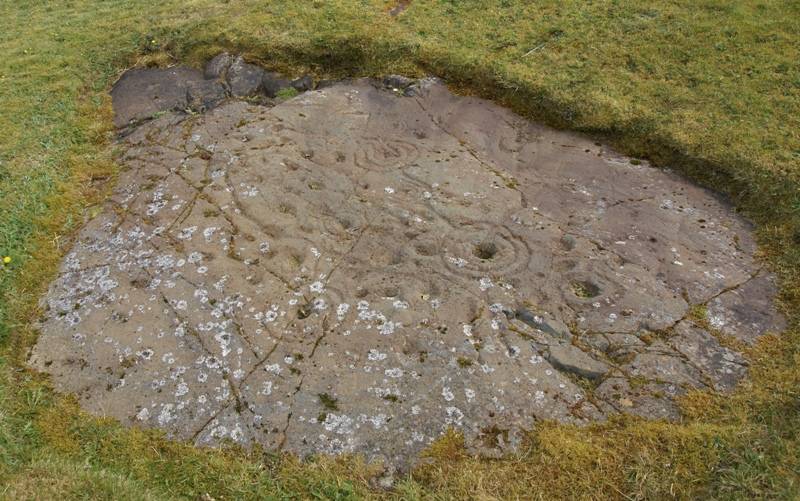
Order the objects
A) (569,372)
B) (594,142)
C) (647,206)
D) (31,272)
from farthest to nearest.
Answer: (594,142) < (647,206) < (31,272) < (569,372)

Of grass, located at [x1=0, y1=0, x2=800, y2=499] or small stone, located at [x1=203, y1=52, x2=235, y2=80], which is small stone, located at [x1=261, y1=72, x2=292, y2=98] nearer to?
grass, located at [x1=0, y1=0, x2=800, y2=499]

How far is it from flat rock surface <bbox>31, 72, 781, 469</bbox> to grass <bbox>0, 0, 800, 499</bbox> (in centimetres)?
29

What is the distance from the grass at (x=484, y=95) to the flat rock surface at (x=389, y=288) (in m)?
0.29

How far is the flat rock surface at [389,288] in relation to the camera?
214 inches

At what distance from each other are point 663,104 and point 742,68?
171 cm

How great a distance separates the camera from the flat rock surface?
5430 mm

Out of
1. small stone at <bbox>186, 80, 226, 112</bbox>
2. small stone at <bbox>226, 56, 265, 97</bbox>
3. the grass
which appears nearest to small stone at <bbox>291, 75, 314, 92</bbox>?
the grass

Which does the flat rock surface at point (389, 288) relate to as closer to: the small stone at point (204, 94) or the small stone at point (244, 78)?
the small stone at point (204, 94)

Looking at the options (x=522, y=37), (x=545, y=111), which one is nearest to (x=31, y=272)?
(x=545, y=111)

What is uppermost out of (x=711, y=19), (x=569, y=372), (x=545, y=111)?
(x=711, y=19)

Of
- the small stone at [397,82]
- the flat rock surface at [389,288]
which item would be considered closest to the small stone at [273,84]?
the flat rock surface at [389,288]

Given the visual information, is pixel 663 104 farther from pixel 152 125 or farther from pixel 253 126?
pixel 152 125

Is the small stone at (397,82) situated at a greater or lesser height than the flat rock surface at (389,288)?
greater

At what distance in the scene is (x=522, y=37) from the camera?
1093 centimetres
